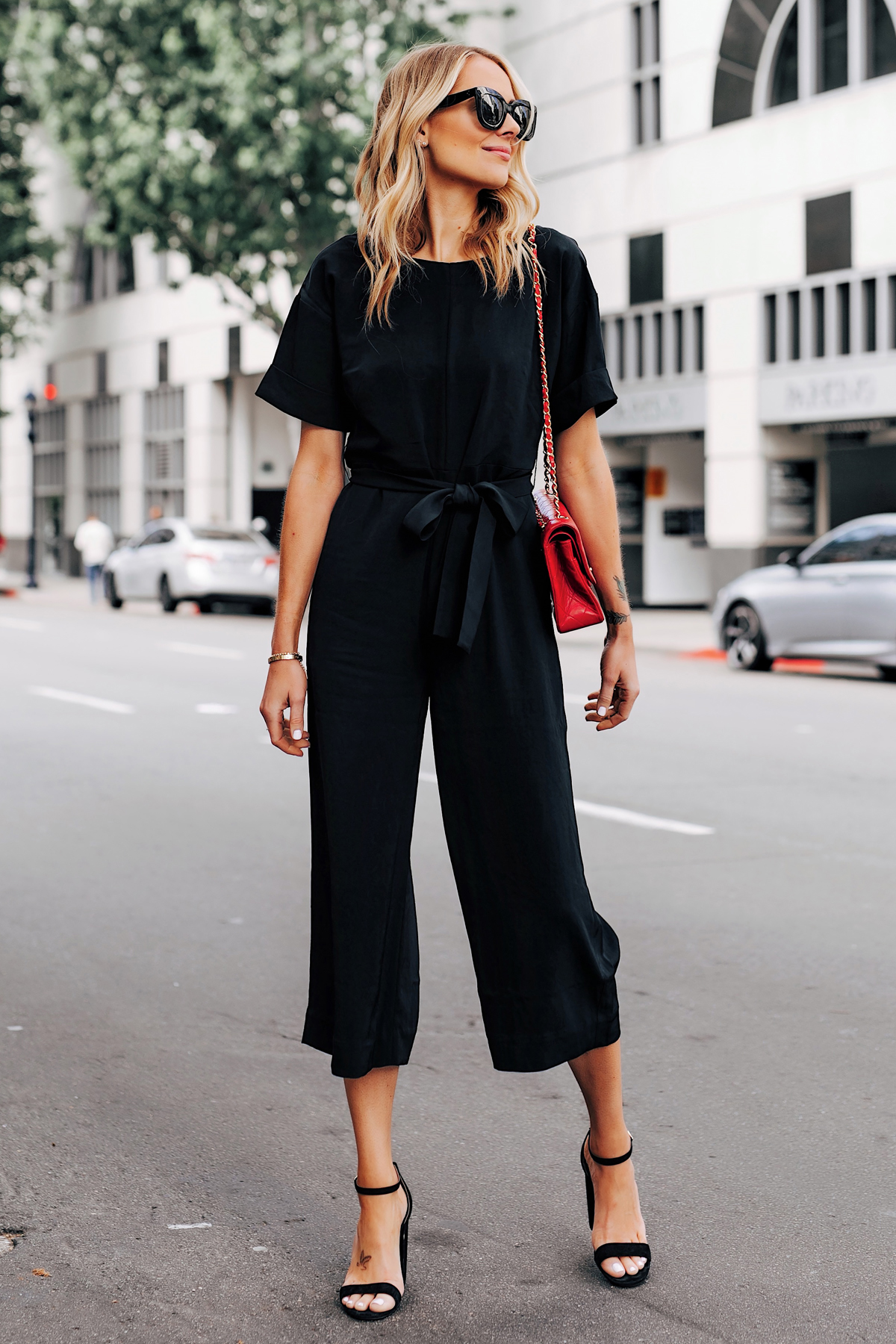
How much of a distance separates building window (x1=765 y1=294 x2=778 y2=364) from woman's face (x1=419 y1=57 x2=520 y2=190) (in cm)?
2144

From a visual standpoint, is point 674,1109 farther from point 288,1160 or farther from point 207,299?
point 207,299

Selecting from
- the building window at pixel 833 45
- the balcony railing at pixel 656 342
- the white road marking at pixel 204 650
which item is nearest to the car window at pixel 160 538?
the balcony railing at pixel 656 342

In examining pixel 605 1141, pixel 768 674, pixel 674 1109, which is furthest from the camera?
pixel 768 674

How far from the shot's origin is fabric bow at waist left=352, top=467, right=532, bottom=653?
3.03 m

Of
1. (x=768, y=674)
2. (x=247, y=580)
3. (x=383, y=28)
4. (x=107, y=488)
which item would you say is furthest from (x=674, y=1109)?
(x=107, y=488)

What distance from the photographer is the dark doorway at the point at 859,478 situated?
23.0m

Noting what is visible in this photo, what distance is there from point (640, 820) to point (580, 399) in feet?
16.7

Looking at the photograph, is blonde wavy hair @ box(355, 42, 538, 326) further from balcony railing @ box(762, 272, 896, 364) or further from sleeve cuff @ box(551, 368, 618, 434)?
balcony railing @ box(762, 272, 896, 364)

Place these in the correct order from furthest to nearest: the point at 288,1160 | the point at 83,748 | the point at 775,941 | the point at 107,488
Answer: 1. the point at 107,488
2. the point at 83,748
3. the point at 775,941
4. the point at 288,1160

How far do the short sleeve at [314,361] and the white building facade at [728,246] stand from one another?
19.5 metres

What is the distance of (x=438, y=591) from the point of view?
3.08 metres

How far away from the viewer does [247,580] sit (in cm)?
2600

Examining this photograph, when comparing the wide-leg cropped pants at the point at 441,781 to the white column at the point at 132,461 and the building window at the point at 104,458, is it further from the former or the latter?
the building window at the point at 104,458

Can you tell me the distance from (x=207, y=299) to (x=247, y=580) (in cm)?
1197
